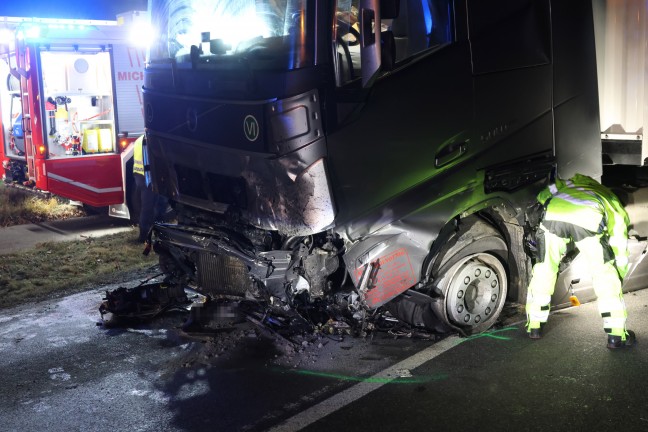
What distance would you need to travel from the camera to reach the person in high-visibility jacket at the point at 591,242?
4.89 meters

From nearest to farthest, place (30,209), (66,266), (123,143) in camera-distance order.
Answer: (66,266) → (123,143) → (30,209)

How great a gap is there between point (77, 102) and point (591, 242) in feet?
26.6

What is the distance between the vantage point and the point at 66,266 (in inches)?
314

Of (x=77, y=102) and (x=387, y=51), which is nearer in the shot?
(x=387, y=51)

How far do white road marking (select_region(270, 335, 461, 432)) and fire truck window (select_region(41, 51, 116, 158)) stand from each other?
23.3 ft

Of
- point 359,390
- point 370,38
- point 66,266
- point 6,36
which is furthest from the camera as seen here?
point 6,36

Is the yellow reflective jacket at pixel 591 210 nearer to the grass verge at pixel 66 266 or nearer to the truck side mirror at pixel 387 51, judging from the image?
the truck side mirror at pixel 387 51

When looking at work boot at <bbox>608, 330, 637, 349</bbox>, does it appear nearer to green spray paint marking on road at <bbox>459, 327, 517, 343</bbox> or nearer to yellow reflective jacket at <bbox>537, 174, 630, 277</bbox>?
yellow reflective jacket at <bbox>537, 174, 630, 277</bbox>

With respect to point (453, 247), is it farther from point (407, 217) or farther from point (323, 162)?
point (323, 162)

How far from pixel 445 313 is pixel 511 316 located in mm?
893

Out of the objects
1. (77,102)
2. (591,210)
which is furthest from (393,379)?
(77,102)

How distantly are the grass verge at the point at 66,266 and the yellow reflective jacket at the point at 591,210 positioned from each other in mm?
4384

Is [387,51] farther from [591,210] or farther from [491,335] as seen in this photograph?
[491,335]

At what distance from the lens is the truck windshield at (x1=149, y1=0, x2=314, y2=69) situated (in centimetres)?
432
